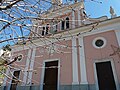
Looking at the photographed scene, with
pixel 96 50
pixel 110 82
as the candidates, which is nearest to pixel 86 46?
pixel 96 50

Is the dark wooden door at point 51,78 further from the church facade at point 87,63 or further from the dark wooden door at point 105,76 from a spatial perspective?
the dark wooden door at point 105,76

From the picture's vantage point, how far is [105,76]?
760 cm

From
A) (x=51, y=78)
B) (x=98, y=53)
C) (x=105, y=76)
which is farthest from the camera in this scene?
(x=51, y=78)

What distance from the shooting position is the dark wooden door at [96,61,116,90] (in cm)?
727

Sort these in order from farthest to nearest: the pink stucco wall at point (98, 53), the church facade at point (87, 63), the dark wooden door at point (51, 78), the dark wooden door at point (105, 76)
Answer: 1. the dark wooden door at point (51, 78)
2. the pink stucco wall at point (98, 53)
3. the church facade at point (87, 63)
4. the dark wooden door at point (105, 76)

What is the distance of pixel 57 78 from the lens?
8.94 meters

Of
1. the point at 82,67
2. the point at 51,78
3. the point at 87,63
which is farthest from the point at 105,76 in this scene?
the point at 51,78

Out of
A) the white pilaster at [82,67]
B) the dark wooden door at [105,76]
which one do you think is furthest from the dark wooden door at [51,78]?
the dark wooden door at [105,76]

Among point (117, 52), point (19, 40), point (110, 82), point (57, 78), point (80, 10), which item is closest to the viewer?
point (19, 40)

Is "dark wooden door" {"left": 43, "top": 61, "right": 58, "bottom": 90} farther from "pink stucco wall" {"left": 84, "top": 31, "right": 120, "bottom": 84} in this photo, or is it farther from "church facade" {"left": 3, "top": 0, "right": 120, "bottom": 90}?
"pink stucco wall" {"left": 84, "top": 31, "right": 120, "bottom": 84}

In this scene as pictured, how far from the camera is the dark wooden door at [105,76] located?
727 centimetres

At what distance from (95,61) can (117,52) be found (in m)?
1.43

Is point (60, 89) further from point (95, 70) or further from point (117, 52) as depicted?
point (117, 52)

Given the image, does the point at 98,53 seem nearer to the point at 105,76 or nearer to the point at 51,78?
the point at 105,76
